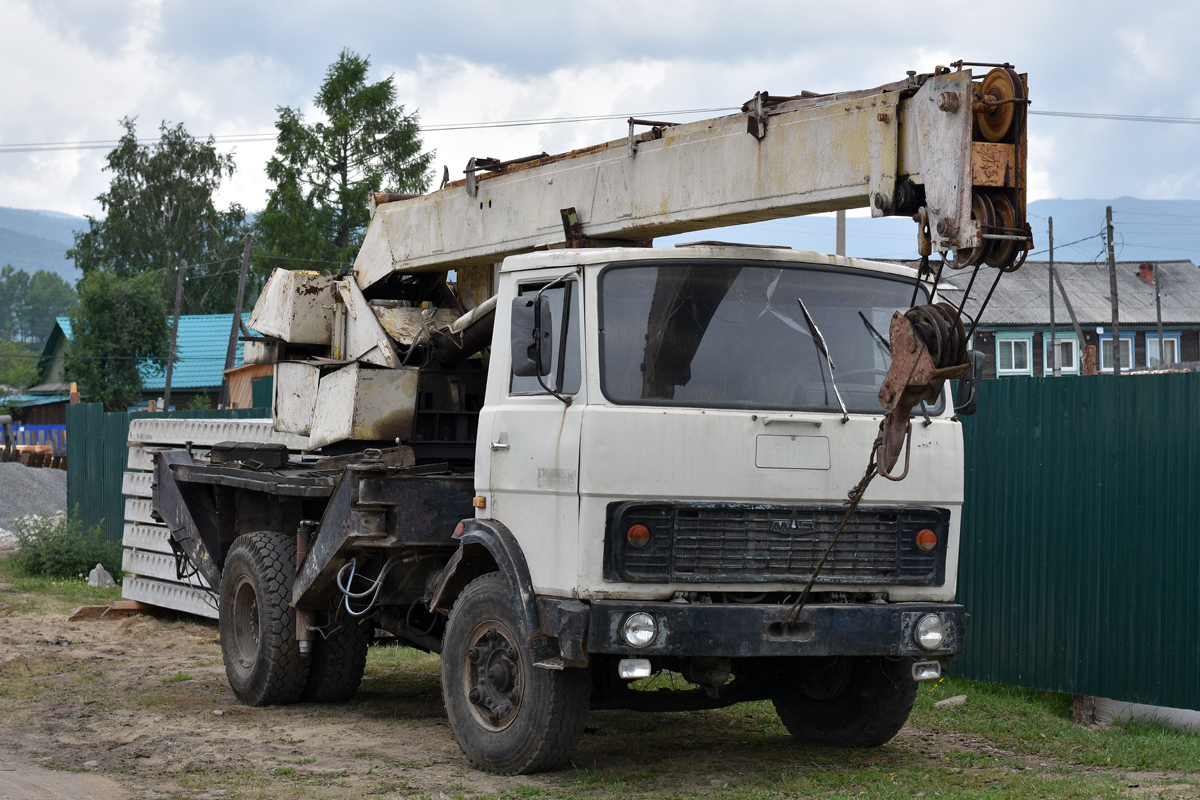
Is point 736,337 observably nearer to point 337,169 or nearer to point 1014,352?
point 337,169

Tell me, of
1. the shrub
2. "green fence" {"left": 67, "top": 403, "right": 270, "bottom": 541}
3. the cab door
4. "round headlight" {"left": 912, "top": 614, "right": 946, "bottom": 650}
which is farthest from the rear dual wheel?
the shrub

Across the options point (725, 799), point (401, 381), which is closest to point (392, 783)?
point (725, 799)

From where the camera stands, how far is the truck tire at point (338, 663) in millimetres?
8703

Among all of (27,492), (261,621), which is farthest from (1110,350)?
(261,621)

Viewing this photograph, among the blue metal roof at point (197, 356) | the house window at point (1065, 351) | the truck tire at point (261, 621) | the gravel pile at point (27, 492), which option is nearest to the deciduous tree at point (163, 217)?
the blue metal roof at point (197, 356)

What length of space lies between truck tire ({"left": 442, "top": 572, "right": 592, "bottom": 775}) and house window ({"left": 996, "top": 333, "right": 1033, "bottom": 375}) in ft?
171

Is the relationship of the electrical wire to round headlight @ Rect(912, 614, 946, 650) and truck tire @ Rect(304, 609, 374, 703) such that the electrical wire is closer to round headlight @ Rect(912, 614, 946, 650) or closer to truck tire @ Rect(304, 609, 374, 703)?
truck tire @ Rect(304, 609, 374, 703)

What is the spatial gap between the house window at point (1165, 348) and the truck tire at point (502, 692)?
189ft

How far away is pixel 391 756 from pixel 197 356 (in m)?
45.9

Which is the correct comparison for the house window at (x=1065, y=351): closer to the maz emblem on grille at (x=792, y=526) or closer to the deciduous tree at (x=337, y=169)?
the deciduous tree at (x=337, y=169)

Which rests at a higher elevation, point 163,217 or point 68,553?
point 163,217

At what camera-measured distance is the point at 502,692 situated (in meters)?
6.59

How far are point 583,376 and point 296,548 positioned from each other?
3.43 metres

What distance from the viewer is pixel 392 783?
643 cm
